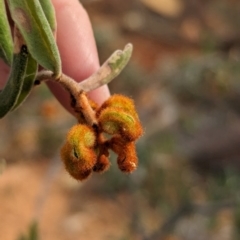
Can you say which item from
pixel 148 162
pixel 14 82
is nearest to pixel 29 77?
pixel 14 82

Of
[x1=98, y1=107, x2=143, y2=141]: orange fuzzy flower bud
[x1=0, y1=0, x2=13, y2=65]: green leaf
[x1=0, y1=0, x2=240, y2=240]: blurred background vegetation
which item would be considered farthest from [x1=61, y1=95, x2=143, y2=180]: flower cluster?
[x1=0, y1=0, x2=240, y2=240]: blurred background vegetation

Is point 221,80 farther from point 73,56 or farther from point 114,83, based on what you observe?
point 73,56

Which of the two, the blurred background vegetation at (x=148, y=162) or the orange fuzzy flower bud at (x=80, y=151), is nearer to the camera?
the orange fuzzy flower bud at (x=80, y=151)

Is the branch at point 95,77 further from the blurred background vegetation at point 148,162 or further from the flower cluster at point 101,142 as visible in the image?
the blurred background vegetation at point 148,162

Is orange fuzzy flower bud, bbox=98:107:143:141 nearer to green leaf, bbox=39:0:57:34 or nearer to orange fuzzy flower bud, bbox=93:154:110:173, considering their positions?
orange fuzzy flower bud, bbox=93:154:110:173

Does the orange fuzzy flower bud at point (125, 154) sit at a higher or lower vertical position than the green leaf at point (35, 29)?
lower

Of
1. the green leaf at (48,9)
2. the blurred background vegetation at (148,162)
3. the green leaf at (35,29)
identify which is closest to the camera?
the green leaf at (35,29)

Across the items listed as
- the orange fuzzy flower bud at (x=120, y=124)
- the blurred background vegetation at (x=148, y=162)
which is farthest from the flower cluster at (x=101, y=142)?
the blurred background vegetation at (x=148, y=162)
